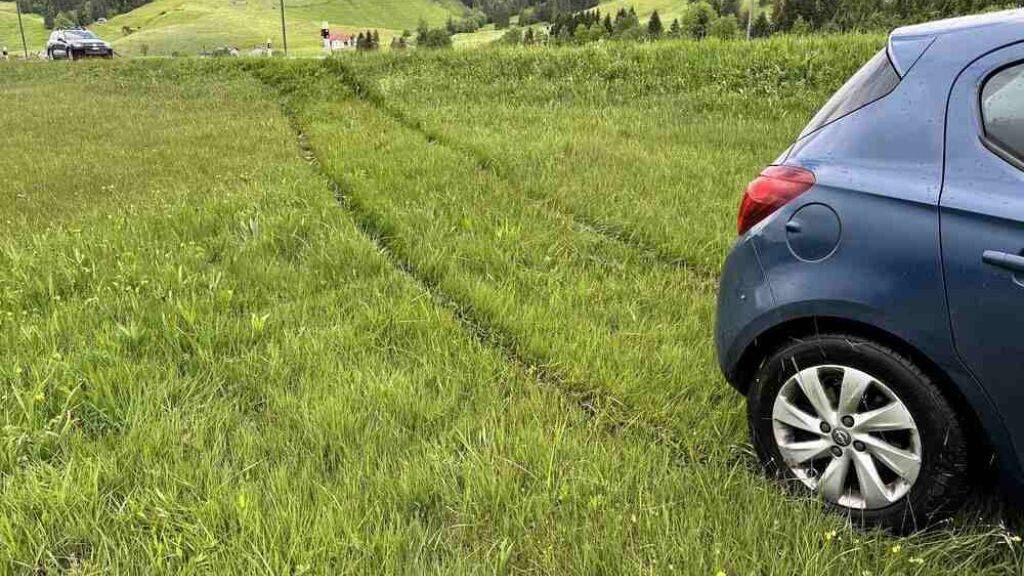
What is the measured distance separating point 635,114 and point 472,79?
456cm

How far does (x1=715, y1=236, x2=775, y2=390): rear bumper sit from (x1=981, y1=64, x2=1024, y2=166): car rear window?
32.8 inches

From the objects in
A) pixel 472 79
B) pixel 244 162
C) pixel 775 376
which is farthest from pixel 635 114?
pixel 775 376

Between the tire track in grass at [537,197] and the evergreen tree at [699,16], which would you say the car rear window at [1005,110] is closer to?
the tire track in grass at [537,197]

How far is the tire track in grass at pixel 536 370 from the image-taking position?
9.58 feet

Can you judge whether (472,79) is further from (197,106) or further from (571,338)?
(571,338)

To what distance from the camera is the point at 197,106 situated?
14.2 metres

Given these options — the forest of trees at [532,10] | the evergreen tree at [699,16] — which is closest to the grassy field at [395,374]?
the evergreen tree at [699,16]

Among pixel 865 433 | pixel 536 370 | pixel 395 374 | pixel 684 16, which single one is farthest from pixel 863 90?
pixel 684 16

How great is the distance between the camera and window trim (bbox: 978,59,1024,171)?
2.14m

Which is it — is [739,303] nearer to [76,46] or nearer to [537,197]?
[537,197]

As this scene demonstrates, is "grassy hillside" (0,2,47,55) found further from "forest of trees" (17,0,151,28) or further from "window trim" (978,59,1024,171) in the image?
"window trim" (978,59,1024,171)

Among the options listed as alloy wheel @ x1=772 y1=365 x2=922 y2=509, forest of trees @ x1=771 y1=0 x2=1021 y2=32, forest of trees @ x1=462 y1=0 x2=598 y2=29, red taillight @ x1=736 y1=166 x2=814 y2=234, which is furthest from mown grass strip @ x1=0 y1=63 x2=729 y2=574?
forest of trees @ x1=462 y1=0 x2=598 y2=29

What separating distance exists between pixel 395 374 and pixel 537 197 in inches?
149

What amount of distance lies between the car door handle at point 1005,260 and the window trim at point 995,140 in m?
0.32
